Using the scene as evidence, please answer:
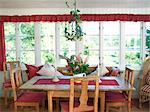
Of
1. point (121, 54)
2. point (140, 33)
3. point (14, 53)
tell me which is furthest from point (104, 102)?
point (14, 53)

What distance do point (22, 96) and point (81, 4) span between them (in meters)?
2.50

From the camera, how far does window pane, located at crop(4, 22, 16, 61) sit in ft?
19.2

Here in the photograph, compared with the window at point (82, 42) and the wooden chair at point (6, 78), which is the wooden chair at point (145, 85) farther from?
the wooden chair at point (6, 78)

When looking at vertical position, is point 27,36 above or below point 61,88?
above

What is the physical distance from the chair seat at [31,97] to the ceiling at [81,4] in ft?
7.08

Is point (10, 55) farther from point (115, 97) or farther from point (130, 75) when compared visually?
point (130, 75)

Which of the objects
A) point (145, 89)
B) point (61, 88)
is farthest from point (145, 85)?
point (61, 88)

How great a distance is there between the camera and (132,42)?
5.78 meters

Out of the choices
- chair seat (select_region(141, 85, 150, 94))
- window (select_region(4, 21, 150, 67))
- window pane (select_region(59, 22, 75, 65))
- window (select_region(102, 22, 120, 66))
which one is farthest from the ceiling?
chair seat (select_region(141, 85, 150, 94))

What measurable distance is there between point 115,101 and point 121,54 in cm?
187

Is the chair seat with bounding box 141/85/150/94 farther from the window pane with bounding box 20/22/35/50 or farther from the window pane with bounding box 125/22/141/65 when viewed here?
the window pane with bounding box 20/22/35/50

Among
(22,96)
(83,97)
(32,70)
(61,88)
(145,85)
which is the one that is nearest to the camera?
(83,97)

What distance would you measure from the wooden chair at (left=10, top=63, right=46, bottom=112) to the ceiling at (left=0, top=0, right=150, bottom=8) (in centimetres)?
188

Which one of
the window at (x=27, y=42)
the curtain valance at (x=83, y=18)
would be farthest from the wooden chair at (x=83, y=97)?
the window at (x=27, y=42)
